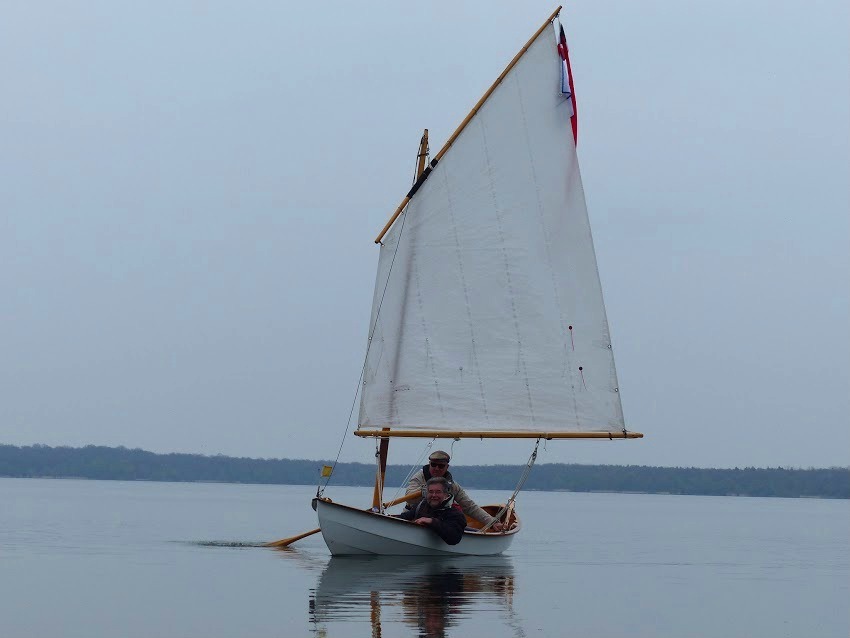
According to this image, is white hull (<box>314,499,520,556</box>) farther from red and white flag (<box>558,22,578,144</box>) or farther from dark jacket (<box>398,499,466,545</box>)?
red and white flag (<box>558,22,578,144</box>)

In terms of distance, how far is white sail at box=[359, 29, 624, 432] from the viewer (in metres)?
28.4

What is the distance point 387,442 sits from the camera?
28.5 metres

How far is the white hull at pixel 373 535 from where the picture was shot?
2628 cm

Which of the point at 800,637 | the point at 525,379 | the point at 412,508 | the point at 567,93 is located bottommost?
the point at 800,637

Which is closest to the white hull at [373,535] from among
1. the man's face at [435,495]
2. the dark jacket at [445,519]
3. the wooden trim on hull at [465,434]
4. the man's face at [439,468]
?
the dark jacket at [445,519]

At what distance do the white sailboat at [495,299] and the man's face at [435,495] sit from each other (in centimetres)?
175

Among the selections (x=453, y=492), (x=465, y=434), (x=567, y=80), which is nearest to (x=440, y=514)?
(x=453, y=492)

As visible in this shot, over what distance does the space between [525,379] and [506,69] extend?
6.82m

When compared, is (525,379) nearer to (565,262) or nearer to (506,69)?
(565,262)

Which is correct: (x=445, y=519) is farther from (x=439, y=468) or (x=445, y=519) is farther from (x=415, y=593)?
(x=415, y=593)

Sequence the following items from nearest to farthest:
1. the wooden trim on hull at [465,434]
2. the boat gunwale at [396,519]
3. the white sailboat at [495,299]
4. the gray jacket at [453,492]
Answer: the boat gunwale at [396,519] < the gray jacket at [453,492] < the wooden trim on hull at [465,434] < the white sailboat at [495,299]

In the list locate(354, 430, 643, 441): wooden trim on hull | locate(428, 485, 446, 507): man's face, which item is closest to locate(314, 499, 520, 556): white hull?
locate(428, 485, 446, 507): man's face

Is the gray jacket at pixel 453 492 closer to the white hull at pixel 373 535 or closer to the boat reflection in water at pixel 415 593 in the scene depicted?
the white hull at pixel 373 535

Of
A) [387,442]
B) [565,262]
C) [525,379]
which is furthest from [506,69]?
[387,442]
